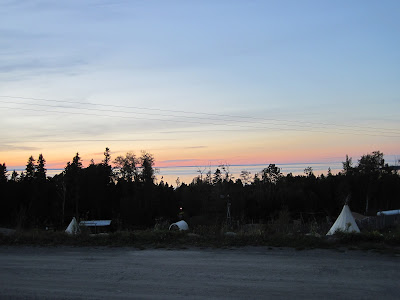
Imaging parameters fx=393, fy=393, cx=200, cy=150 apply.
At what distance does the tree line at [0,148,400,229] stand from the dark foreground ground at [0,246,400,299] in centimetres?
5103

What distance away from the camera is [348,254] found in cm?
897

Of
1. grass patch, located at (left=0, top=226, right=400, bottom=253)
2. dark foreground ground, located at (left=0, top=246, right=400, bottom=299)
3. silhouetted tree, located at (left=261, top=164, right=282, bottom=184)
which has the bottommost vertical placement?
dark foreground ground, located at (left=0, top=246, right=400, bottom=299)

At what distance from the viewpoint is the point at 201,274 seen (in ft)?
24.3

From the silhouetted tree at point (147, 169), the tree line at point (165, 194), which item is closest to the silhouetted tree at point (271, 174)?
the tree line at point (165, 194)

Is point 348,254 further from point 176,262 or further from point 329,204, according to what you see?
point 329,204

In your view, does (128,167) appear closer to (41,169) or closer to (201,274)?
(41,169)

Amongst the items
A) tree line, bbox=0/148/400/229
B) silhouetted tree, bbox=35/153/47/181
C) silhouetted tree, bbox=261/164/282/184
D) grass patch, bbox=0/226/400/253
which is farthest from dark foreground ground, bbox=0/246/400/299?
silhouetted tree, bbox=261/164/282/184

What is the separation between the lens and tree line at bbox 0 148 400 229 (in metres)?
69.1

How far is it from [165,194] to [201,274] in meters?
72.0

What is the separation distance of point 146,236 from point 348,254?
571cm

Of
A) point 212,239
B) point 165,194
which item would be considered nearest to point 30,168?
point 165,194

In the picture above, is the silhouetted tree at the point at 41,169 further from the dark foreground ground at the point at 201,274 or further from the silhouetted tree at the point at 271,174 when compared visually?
the dark foreground ground at the point at 201,274

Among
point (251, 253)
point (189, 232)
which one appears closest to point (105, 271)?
point (251, 253)

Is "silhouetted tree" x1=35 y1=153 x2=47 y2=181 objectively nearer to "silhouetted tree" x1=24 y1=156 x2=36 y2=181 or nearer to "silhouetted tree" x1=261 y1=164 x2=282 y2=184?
"silhouetted tree" x1=24 y1=156 x2=36 y2=181
